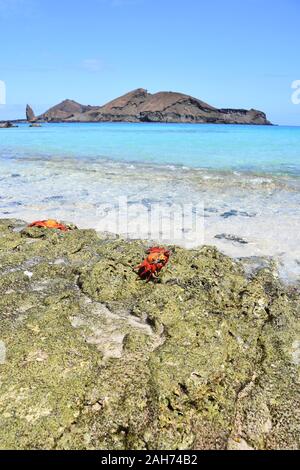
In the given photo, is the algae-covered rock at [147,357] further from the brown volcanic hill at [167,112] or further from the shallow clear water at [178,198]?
the brown volcanic hill at [167,112]

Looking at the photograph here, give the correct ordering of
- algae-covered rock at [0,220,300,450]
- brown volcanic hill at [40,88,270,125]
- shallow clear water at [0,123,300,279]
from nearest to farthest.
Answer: algae-covered rock at [0,220,300,450]
shallow clear water at [0,123,300,279]
brown volcanic hill at [40,88,270,125]

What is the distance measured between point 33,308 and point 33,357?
3.31 ft

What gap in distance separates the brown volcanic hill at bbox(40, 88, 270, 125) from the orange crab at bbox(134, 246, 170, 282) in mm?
160835

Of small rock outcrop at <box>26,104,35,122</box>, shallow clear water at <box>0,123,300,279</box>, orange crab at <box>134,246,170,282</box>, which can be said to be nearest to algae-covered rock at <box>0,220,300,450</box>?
orange crab at <box>134,246,170,282</box>

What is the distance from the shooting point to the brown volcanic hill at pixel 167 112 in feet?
533

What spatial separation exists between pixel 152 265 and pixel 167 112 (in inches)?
6492

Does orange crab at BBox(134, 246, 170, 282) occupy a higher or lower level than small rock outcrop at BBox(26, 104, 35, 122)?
lower

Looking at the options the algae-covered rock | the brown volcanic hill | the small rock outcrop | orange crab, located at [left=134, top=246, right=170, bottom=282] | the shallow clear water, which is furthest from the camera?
the small rock outcrop

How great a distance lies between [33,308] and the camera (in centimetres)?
461

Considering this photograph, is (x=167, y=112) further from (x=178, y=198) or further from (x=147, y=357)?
(x=147, y=357)

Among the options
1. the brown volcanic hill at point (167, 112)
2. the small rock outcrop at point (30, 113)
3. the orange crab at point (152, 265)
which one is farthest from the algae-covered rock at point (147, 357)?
the small rock outcrop at point (30, 113)

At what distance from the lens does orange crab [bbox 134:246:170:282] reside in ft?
18.3

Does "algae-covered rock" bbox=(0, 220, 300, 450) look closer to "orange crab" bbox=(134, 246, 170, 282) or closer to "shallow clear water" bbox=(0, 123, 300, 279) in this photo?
"orange crab" bbox=(134, 246, 170, 282)
